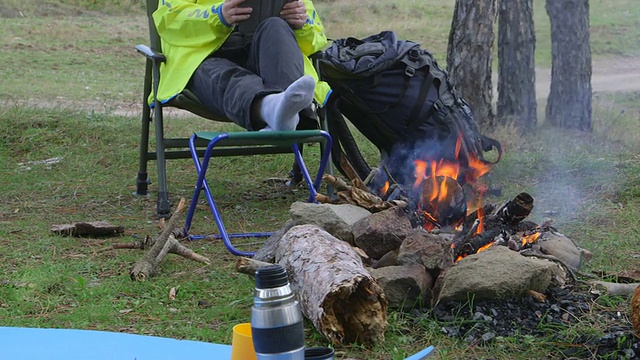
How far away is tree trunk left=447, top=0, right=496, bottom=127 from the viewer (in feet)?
21.7

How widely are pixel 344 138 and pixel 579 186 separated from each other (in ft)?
4.81

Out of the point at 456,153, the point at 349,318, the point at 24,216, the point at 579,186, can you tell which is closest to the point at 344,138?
the point at 456,153

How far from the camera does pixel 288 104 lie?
3779 millimetres

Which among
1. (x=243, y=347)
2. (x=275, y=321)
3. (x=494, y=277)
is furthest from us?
(x=494, y=277)

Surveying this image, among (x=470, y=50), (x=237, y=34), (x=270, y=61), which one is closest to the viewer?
(x=270, y=61)

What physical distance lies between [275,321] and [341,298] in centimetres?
108

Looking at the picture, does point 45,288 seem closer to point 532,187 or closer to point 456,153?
point 456,153

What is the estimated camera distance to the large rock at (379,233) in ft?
10.8

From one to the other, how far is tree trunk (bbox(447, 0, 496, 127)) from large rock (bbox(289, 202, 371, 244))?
344cm

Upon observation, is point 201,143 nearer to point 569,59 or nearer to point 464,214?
point 464,214

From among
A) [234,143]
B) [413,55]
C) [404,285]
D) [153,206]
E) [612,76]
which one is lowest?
[612,76]

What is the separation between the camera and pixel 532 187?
5.40 metres

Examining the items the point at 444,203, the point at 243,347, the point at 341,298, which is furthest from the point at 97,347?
the point at 444,203

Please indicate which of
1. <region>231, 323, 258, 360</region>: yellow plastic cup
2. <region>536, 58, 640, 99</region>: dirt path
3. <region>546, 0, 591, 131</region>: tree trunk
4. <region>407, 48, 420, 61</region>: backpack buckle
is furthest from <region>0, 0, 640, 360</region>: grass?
<region>407, 48, 420, 61</region>: backpack buckle
